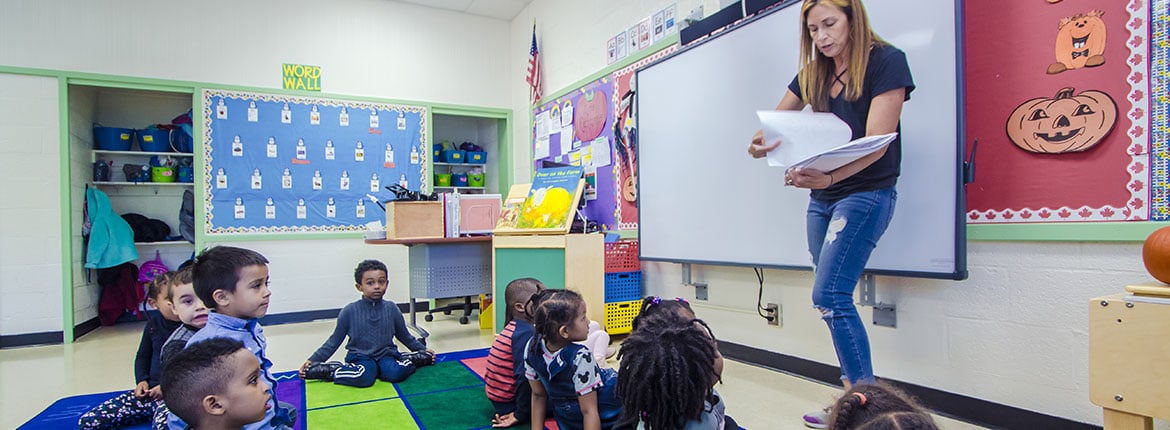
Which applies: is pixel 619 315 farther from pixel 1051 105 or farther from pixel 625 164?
pixel 1051 105

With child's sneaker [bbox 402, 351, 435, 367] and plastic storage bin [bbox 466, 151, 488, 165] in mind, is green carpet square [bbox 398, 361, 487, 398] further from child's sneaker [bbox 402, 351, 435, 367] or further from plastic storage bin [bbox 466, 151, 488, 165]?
plastic storage bin [bbox 466, 151, 488, 165]

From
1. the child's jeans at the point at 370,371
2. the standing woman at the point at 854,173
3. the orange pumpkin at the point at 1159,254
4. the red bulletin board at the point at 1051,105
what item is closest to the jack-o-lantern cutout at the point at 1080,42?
the red bulletin board at the point at 1051,105

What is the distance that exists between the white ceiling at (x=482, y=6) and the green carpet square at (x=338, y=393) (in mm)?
3945

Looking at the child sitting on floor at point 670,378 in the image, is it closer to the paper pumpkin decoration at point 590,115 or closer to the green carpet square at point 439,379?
the green carpet square at point 439,379

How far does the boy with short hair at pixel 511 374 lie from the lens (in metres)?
2.18

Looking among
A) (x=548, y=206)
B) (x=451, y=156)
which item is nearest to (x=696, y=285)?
(x=548, y=206)

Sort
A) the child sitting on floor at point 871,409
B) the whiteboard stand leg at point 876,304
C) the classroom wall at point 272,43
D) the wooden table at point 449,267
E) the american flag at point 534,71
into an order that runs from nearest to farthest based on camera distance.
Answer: the child sitting on floor at point 871,409
the whiteboard stand leg at point 876,304
the wooden table at point 449,267
the classroom wall at point 272,43
the american flag at point 534,71

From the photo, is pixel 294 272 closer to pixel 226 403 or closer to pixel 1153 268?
pixel 226 403

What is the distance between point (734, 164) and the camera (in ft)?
9.78

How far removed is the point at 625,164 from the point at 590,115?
0.66 meters

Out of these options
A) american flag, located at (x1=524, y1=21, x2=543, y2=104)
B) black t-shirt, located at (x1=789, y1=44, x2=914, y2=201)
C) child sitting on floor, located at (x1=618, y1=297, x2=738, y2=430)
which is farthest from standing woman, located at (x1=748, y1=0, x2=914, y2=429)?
american flag, located at (x1=524, y1=21, x2=543, y2=104)

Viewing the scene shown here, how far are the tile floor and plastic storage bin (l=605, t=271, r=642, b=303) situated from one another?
2.73 feet

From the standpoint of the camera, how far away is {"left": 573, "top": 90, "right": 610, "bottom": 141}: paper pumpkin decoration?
434 cm

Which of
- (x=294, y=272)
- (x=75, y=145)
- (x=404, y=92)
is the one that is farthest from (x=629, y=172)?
(x=75, y=145)
